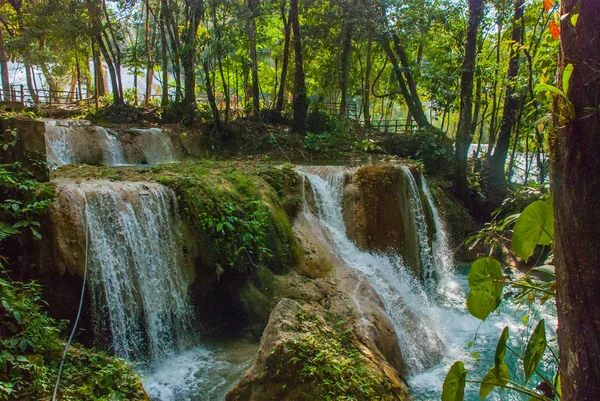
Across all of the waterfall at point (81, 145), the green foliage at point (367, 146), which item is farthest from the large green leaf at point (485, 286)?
the green foliage at point (367, 146)

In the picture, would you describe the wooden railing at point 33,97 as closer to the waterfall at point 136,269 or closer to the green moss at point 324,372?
the waterfall at point 136,269

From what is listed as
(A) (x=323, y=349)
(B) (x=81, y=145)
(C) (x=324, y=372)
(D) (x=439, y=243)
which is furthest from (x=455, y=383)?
(B) (x=81, y=145)

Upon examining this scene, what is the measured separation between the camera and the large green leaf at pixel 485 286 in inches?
62.5

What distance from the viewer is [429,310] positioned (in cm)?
863

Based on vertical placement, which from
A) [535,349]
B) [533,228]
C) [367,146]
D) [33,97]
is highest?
[33,97]

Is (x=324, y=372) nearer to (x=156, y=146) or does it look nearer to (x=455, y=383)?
Answer: (x=455, y=383)

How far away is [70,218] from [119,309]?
4.53 feet

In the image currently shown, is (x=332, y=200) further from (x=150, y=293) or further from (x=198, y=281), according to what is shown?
(x=150, y=293)

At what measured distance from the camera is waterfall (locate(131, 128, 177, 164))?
13.1 metres

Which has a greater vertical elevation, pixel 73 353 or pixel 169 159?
pixel 169 159

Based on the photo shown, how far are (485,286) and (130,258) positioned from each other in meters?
5.61

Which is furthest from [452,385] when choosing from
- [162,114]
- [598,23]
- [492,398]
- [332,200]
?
[162,114]

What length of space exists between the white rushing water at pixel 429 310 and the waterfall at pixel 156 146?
207 inches

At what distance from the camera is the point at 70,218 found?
5746mm
